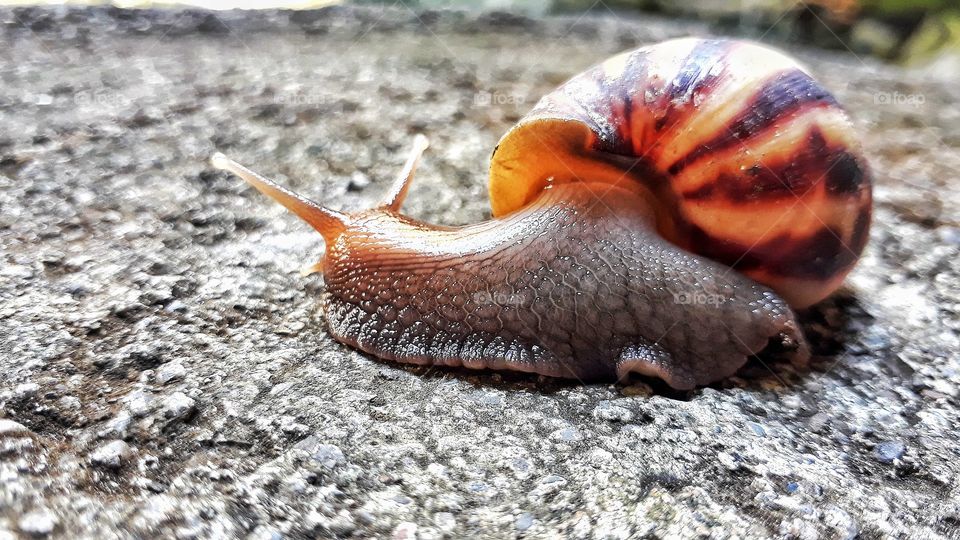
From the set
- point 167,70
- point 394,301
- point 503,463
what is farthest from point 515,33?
point 503,463

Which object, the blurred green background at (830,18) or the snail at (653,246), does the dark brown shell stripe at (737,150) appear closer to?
the snail at (653,246)

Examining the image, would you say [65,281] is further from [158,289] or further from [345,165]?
[345,165]

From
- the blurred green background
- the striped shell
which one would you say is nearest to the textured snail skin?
the striped shell

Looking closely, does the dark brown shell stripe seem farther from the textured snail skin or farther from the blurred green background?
the blurred green background

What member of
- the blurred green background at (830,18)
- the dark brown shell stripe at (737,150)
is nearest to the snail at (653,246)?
the dark brown shell stripe at (737,150)

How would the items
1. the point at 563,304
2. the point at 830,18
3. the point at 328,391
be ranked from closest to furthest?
1. the point at 328,391
2. the point at 563,304
3. the point at 830,18


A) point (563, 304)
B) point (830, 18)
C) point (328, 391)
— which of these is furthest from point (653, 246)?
point (830, 18)

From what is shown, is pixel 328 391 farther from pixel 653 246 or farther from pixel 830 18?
pixel 830 18
